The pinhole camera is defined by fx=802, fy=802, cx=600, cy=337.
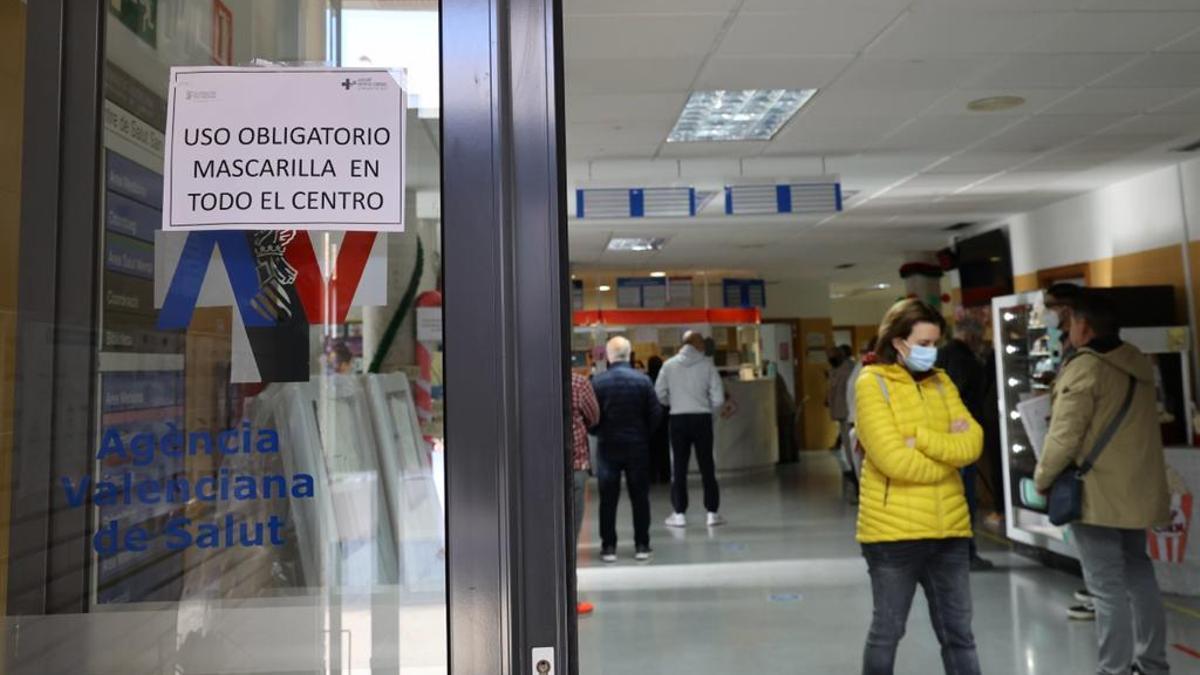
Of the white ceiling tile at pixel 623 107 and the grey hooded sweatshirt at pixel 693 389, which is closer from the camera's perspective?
Result: the white ceiling tile at pixel 623 107

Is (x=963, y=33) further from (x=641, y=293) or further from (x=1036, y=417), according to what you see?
(x=641, y=293)

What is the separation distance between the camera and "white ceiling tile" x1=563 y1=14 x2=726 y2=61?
3.48 metres

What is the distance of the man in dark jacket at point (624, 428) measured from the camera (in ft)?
18.4

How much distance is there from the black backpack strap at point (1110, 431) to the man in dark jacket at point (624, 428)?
9.75ft

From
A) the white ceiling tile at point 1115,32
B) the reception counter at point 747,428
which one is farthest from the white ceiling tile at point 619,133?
the reception counter at point 747,428

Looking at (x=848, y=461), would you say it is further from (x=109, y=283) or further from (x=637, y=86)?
(x=109, y=283)

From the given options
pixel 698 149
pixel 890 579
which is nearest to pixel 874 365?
pixel 890 579

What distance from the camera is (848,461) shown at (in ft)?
26.4

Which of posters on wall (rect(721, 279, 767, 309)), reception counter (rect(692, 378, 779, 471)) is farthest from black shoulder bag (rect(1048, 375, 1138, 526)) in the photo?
posters on wall (rect(721, 279, 767, 309))

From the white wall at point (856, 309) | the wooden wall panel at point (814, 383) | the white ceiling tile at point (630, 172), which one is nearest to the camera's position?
the white ceiling tile at point (630, 172)

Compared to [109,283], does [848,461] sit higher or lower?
lower

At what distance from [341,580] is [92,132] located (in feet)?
2.25

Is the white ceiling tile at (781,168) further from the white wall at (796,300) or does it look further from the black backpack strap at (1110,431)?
the white wall at (796,300)

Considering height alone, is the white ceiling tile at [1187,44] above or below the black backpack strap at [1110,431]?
above
